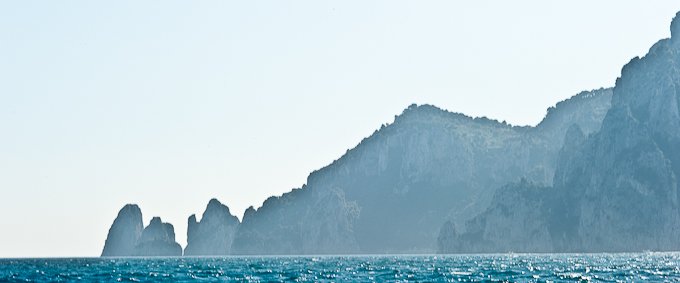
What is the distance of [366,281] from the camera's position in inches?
3408

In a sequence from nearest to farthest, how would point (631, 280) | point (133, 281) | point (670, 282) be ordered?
point (670, 282)
point (631, 280)
point (133, 281)

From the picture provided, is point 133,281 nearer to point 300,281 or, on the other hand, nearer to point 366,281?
point 300,281

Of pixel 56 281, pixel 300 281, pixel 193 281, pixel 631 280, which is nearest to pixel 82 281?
pixel 56 281

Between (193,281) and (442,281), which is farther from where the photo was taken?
(193,281)

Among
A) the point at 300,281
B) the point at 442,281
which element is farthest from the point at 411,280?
the point at 300,281

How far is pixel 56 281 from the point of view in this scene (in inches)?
3615

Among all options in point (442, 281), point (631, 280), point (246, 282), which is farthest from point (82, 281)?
point (631, 280)

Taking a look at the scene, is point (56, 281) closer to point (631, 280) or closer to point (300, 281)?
point (300, 281)

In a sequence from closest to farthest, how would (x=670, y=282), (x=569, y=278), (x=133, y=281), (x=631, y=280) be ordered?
(x=670, y=282) < (x=631, y=280) < (x=569, y=278) < (x=133, y=281)

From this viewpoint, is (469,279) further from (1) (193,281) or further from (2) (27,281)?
(2) (27,281)

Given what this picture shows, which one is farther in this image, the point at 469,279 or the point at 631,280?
the point at 469,279

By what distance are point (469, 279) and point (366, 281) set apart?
12.2 meters

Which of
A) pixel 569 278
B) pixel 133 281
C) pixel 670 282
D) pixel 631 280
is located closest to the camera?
pixel 670 282

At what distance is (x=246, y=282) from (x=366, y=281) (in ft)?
45.9
